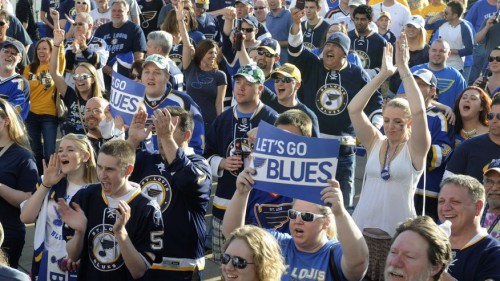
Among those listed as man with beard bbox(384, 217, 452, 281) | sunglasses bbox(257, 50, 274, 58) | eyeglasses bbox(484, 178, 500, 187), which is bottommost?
man with beard bbox(384, 217, 452, 281)

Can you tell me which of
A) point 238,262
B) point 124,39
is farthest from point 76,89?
point 238,262

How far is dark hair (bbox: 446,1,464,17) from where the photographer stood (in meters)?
12.6

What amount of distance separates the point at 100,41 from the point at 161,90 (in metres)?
3.50

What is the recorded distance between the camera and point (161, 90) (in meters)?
8.24

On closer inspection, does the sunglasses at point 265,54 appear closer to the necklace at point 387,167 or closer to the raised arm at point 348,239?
the necklace at point 387,167

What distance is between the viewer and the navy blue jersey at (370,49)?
1127 centimetres

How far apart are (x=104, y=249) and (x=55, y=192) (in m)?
0.88

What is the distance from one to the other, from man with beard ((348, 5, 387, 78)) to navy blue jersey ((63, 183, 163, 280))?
229 inches

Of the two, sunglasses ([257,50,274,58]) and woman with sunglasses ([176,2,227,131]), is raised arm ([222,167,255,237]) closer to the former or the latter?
sunglasses ([257,50,274,58])

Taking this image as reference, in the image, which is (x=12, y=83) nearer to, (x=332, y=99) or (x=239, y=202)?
(x=332, y=99)

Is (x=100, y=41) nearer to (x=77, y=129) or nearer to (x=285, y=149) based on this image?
(x=77, y=129)

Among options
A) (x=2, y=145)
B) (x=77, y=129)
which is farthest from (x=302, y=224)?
(x=77, y=129)

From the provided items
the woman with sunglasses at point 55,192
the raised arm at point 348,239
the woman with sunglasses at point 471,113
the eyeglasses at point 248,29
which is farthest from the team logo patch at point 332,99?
the raised arm at point 348,239

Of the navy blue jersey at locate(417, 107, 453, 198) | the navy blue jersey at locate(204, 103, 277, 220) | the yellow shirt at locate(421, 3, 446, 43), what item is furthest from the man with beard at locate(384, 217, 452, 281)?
the yellow shirt at locate(421, 3, 446, 43)
